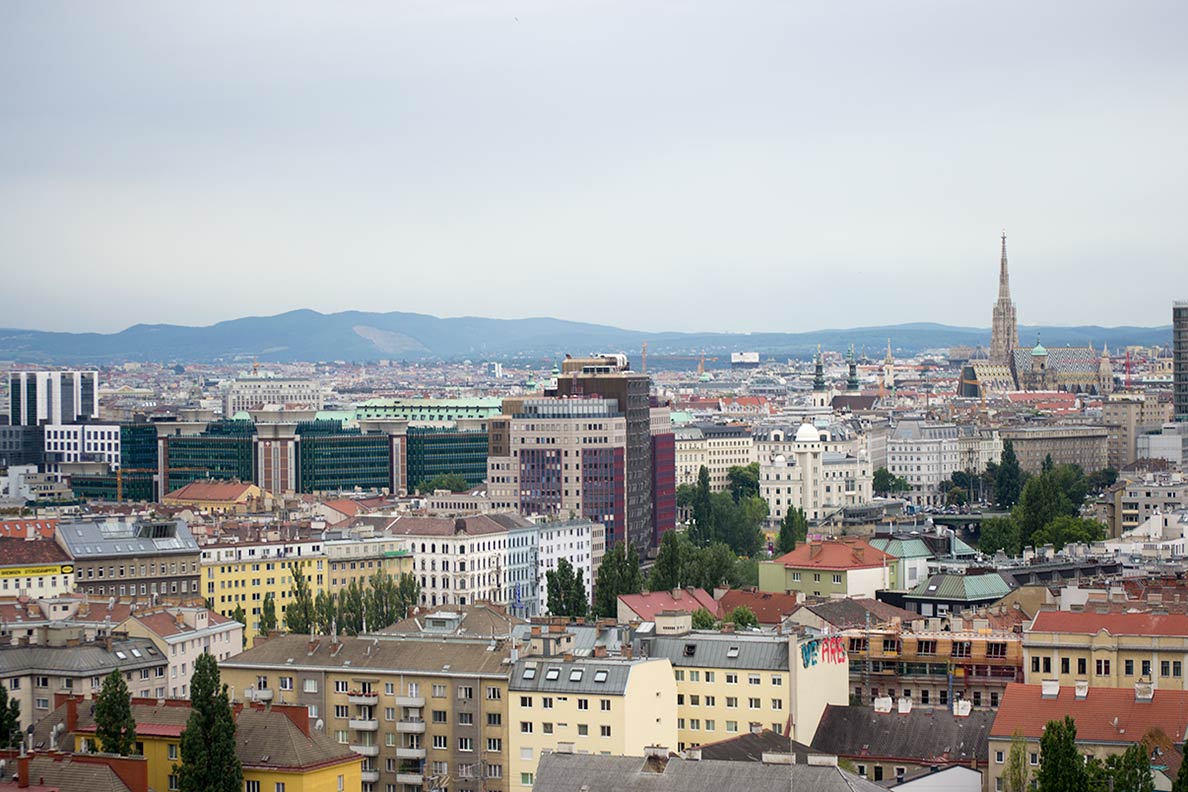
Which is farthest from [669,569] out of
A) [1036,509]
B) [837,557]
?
[1036,509]

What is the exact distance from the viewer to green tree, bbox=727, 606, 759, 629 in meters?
82.2

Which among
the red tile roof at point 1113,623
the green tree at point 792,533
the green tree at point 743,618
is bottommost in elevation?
the green tree at point 792,533

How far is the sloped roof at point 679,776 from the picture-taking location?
156 feet

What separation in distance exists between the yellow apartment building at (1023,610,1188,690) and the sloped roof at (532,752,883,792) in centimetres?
1719

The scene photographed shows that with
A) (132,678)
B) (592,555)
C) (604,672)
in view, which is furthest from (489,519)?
(604,672)

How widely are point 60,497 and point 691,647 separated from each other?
111678mm

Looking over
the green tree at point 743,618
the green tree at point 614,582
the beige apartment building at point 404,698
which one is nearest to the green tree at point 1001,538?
the green tree at point 614,582

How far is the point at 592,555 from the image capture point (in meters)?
129

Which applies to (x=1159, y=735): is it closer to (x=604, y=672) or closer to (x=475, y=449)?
(x=604, y=672)

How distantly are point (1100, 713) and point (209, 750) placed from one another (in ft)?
69.0

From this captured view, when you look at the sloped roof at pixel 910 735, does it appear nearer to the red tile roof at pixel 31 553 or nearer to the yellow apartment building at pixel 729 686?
the yellow apartment building at pixel 729 686

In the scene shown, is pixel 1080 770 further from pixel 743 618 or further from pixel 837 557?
pixel 837 557

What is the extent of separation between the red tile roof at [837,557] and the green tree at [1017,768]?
1702 inches

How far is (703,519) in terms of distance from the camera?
144000mm
